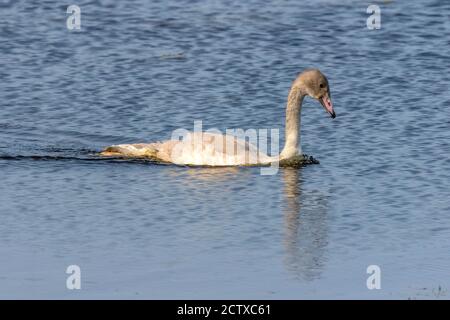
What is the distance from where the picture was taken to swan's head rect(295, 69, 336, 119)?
16.9 metres

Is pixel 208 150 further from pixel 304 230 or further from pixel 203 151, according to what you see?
pixel 304 230

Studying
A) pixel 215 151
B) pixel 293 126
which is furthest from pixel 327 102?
pixel 215 151

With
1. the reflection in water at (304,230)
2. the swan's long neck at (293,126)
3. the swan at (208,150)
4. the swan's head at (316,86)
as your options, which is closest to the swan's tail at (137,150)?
the swan at (208,150)

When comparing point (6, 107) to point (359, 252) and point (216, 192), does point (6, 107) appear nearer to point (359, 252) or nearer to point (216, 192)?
point (216, 192)

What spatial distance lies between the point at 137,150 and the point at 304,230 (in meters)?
3.78

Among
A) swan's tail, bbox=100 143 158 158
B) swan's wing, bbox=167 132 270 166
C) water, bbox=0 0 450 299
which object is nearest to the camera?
water, bbox=0 0 450 299

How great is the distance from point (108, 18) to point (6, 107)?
16.5ft

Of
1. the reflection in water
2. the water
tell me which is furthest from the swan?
the reflection in water

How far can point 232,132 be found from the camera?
17516 mm

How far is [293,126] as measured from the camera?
16641 mm

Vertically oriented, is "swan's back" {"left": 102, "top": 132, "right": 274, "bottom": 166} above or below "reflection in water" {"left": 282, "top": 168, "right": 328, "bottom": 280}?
above

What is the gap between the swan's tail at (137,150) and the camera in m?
16.2

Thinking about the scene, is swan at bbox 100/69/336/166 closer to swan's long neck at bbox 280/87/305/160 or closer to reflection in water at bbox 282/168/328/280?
swan's long neck at bbox 280/87/305/160

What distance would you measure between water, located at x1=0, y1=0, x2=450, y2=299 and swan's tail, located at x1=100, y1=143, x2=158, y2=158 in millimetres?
237
